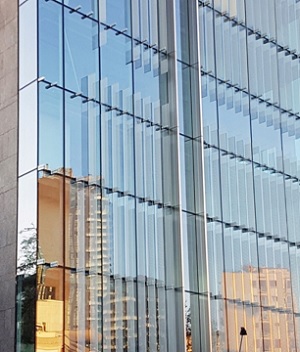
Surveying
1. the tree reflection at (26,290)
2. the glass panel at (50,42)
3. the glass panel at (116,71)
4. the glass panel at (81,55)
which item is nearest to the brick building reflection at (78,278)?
the tree reflection at (26,290)

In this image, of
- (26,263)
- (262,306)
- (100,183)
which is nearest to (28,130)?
(100,183)

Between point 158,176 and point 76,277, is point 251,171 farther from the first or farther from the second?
point 76,277

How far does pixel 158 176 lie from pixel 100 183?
8.99 feet

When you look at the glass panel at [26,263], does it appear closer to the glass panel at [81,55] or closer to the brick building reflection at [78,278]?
the brick building reflection at [78,278]

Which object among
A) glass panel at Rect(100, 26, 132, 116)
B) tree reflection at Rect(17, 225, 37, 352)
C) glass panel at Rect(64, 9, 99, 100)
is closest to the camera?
tree reflection at Rect(17, 225, 37, 352)

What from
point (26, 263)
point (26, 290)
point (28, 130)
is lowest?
point (26, 290)

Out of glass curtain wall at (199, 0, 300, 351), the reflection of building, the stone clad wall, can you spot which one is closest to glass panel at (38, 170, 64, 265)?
the stone clad wall

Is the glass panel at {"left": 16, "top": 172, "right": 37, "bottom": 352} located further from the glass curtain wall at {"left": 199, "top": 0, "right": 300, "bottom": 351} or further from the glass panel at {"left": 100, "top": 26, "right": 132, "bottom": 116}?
the glass curtain wall at {"left": 199, "top": 0, "right": 300, "bottom": 351}

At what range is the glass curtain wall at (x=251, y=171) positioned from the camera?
30688 mm

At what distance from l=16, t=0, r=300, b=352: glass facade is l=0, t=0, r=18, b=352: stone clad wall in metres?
0.32

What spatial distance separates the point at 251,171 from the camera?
3266 centimetres

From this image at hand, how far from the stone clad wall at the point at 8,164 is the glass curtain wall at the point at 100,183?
13.8 inches

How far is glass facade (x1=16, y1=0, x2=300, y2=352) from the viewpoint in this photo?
25.3m

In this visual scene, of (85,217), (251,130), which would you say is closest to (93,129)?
(85,217)
